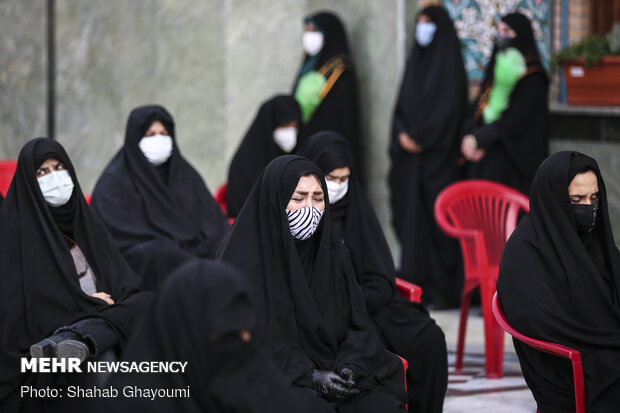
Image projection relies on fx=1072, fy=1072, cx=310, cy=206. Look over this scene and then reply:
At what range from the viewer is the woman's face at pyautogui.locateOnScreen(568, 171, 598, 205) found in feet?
11.4

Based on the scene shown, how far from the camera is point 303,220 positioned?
3.29 m

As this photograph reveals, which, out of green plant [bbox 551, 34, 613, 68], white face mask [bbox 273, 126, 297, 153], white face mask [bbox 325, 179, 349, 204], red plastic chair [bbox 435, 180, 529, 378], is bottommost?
red plastic chair [bbox 435, 180, 529, 378]

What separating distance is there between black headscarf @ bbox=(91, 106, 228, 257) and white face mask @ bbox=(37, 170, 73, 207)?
108cm

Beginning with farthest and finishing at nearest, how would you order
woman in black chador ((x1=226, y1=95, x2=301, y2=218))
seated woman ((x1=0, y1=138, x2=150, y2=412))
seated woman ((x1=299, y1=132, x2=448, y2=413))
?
woman in black chador ((x1=226, y1=95, x2=301, y2=218)) < seated woman ((x1=299, y1=132, x2=448, y2=413)) < seated woman ((x1=0, y1=138, x2=150, y2=412))

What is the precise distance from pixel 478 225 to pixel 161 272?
5.07 ft

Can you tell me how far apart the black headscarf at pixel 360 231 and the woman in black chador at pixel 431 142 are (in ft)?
7.34

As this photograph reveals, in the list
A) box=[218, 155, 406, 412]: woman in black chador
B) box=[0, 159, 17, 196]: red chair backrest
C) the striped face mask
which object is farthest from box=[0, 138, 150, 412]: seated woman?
box=[0, 159, 17, 196]: red chair backrest

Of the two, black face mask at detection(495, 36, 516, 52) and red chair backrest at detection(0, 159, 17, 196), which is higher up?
black face mask at detection(495, 36, 516, 52)

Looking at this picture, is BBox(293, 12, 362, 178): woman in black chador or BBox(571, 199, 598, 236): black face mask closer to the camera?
BBox(571, 199, 598, 236): black face mask

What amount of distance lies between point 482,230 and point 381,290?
145cm

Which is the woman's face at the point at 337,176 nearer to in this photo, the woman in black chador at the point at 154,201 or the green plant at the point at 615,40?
the woman in black chador at the point at 154,201

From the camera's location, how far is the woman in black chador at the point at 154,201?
488 cm

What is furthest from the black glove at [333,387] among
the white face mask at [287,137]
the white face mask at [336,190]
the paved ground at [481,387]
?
the white face mask at [287,137]

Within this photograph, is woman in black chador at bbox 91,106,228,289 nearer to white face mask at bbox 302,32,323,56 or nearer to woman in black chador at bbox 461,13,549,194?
woman in black chador at bbox 461,13,549,194
